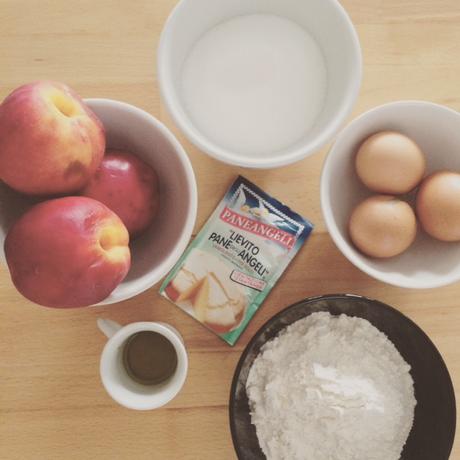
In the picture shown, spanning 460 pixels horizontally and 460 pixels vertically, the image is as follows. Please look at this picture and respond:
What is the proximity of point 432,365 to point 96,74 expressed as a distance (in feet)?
1.83

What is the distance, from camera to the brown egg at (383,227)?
2.18ft

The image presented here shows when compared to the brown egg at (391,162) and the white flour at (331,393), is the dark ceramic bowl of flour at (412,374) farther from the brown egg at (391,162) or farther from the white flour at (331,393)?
the brown egg at (391,162)

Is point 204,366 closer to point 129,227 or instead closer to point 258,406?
point 258,406

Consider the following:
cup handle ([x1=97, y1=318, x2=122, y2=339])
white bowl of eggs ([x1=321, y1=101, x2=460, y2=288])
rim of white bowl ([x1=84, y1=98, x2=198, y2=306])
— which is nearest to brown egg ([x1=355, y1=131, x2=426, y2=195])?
white bowl of eggs ([x1=321, y1=101, x2=460, y2=288])

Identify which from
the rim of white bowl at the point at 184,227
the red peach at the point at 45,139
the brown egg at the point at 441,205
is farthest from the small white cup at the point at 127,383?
the brown egg at the point at 441,205

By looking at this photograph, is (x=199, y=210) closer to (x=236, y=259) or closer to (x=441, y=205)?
(x=236, y=259)

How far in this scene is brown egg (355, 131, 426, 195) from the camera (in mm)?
670

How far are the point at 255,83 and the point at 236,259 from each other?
233 millimetres

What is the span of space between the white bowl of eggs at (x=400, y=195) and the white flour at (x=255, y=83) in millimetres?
63

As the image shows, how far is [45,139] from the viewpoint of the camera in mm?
515

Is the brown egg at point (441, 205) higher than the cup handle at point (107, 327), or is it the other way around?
the brown egg at point (441, 205)

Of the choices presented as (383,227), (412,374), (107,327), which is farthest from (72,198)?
(412,374)

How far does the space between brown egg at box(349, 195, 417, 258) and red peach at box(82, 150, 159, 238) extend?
237 mm

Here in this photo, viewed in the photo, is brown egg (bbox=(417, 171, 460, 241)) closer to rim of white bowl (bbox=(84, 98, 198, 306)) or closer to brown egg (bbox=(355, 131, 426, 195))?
brown egg (bbox=(355, 131, 426, 195))
